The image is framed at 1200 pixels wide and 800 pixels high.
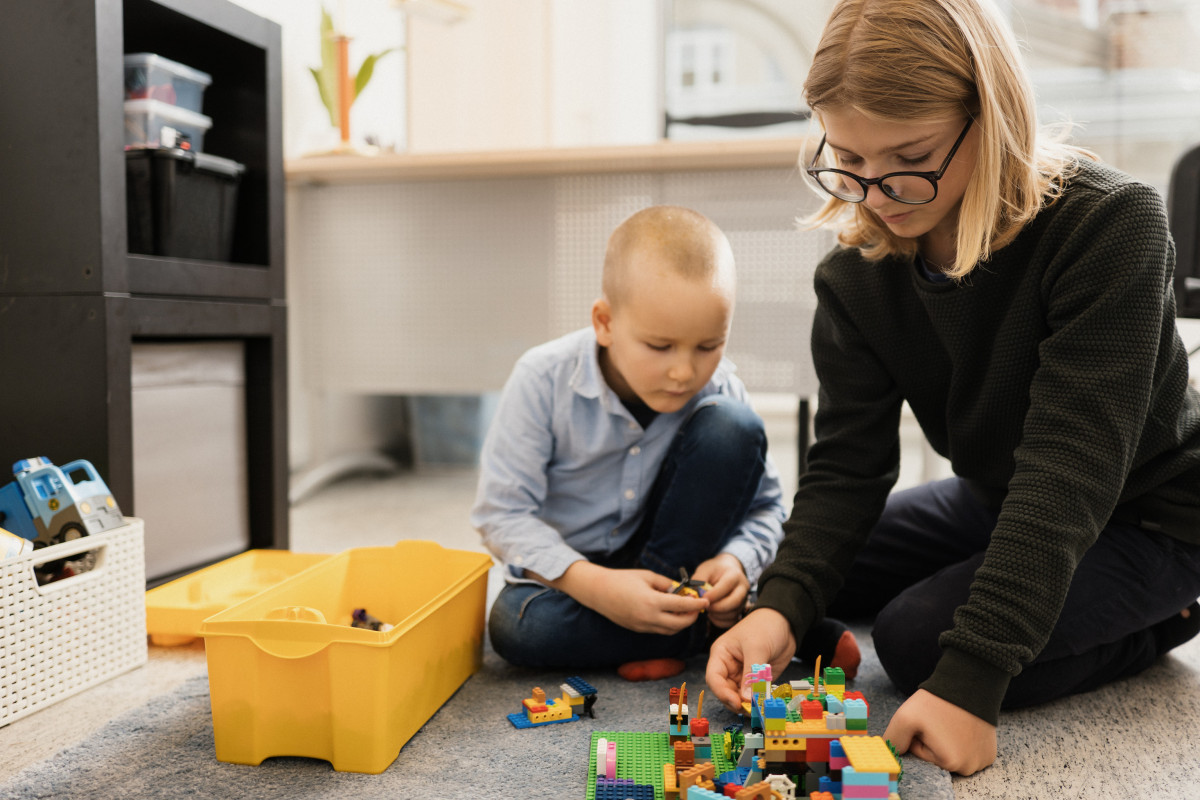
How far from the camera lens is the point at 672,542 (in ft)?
3.67

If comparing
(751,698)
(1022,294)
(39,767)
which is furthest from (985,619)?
(39,767)

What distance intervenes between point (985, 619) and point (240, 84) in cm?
138

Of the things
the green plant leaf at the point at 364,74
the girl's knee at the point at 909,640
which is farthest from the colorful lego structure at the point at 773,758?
the green plant leaf at the point at 364,74

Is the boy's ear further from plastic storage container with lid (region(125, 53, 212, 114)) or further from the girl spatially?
plastic storage container with lid (region(125, 53, 212, 114))

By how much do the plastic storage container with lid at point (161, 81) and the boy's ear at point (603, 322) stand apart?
2.52ft

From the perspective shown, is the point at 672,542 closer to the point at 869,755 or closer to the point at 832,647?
the point at 832,647

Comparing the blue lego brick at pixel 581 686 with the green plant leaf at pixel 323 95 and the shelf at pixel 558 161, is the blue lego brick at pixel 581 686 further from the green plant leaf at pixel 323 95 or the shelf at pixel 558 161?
the green plant leaf at pixel 323 95

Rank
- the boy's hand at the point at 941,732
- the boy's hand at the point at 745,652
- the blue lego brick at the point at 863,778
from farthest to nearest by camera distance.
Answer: the boy's hand at the point at 745,652, the boy's hand at the point at 941,732, the blue lego brick at the point at 863,778

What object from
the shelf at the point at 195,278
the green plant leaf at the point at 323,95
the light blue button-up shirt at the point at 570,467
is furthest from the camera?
the green plant leaf at the point at 323,95

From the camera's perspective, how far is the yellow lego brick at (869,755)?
641mm

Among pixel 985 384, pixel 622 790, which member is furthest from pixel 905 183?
pixel 622 790

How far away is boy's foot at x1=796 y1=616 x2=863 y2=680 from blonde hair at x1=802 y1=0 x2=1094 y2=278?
1.41 feet

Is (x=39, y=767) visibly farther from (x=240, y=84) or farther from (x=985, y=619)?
(x=240, y=84)

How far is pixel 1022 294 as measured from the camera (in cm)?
90
